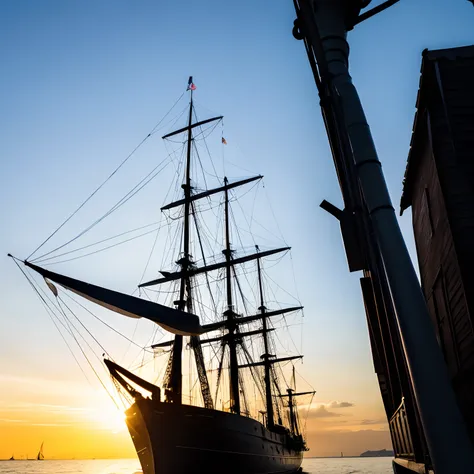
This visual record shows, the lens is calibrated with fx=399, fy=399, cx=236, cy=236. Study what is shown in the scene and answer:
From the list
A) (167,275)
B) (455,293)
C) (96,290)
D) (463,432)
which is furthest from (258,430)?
(463,432)

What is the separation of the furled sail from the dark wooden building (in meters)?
7.00

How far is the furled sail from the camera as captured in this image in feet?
34.4

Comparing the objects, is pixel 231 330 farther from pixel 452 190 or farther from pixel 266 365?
pixel 452 190

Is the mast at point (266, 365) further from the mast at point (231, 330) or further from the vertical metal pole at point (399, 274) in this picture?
the vertical metal pole at point (399, 274)

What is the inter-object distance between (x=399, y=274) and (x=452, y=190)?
6.23 meters

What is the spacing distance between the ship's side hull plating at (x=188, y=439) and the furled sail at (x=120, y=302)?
738cm

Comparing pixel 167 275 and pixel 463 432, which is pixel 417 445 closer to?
pixel 463 432

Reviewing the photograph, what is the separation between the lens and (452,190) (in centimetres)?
754

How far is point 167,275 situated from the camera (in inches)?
1141

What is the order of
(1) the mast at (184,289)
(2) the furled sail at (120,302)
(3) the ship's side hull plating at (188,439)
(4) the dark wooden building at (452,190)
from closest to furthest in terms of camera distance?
(4) the dark wooden building at (452,190)
(2) the furled sail at (120,302)
(3) the ship's side hull plating at (188,439)
(1) the mast at (184,289)

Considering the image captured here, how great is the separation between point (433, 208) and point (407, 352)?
764 centimetres

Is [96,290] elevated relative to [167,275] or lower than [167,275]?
lower

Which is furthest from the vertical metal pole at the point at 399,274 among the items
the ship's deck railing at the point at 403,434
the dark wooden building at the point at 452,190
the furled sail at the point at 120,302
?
the furled sail at the point at 120,302

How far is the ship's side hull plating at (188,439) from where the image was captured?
1659 cm
